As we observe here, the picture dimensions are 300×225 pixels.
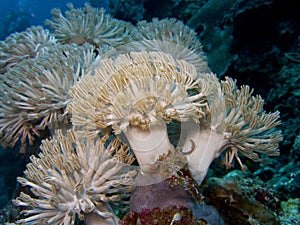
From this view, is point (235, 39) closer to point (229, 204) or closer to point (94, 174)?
point (229, 204)

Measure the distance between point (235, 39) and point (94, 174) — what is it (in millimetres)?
5162

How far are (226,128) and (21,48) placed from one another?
141 inches

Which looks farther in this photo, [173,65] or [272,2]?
[272,2]

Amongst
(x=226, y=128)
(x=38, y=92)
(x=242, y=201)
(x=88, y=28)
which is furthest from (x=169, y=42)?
(x=242, y=201)

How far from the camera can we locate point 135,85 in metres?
2.34

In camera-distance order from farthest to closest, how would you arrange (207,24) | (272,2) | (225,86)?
1. (207,24)
2. (272,2)
3. (225,86)

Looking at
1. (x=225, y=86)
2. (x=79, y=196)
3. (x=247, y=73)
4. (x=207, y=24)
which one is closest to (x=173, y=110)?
(x=225, y=86)

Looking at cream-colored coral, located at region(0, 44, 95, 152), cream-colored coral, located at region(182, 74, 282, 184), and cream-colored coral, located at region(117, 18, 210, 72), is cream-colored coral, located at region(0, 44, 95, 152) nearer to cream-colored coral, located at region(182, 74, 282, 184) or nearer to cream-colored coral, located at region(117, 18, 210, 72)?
cream-colored coral, located at region(117, 18, 210, 72)

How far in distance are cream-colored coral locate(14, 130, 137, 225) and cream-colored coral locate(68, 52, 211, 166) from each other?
0.72 ft

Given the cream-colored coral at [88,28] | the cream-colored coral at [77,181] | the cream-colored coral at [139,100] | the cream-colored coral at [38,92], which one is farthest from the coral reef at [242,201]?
the cream-colored coral at [88,28]

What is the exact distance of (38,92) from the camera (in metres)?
3.32

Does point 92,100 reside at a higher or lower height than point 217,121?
higher

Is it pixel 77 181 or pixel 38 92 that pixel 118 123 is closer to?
pixel 77 181

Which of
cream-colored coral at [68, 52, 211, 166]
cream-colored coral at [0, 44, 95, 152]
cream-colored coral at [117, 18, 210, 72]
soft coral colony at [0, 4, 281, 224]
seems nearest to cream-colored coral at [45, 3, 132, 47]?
cream-colored coral at [117, 18, 210, 72]
